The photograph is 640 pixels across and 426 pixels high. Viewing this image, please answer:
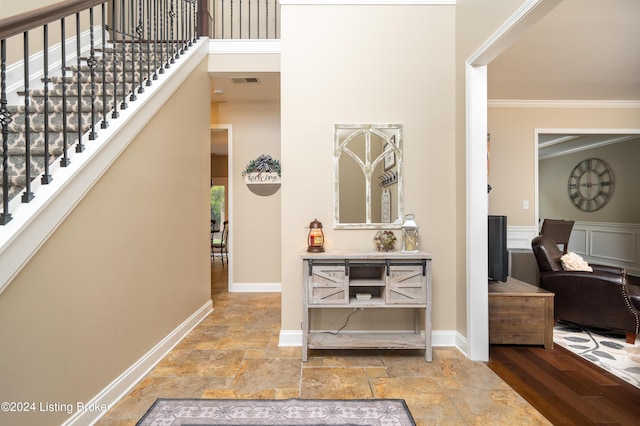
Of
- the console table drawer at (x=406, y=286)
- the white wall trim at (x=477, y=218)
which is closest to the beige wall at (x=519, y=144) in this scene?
the white wall trim at (x=477, y=218)

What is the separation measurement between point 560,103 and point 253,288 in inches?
205

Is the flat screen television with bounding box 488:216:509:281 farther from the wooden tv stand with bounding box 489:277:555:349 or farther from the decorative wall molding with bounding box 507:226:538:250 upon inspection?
the decorative wall molding with bounding box 507:226:538:250

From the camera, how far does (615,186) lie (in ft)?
21.4

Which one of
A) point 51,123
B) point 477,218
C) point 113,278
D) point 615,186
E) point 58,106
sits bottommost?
point 113,278

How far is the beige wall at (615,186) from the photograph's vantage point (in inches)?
246

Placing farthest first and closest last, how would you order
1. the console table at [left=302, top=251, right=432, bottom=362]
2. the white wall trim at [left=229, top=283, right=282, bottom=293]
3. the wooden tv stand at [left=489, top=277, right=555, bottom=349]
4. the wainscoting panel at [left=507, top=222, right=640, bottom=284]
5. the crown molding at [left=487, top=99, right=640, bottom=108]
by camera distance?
the white wall trim at [left=229, top=283, right=282, bottom=293] → the crown molding at [left=487, top=99, right=640, bottom=108] → the wainscoting panel at [left=507, top=222, right=640, bottom=284] → the wooden tv stand at [left=489, top=277, right=555, bottom=349] → the console table at [left=302, top=251, right=432, bottom=362]

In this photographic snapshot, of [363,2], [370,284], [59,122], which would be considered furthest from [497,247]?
[59,122]

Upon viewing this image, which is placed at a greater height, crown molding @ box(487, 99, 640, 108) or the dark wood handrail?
crown molding @ box(487, 99, 640, 108)

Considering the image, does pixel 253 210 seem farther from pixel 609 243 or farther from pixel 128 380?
pixel 609 243

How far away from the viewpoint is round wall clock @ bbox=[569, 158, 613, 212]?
6.67m

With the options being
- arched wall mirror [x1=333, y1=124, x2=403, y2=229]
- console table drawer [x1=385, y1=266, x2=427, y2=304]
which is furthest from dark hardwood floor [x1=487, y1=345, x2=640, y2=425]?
arched wall mirror [x1=333, y1=124, x2=403, y2=229]

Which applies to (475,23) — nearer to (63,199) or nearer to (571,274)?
(571,274)

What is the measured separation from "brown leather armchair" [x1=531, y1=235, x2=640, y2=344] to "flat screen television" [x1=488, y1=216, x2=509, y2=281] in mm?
743

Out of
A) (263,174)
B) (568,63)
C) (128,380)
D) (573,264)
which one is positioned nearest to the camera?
(128,380)
